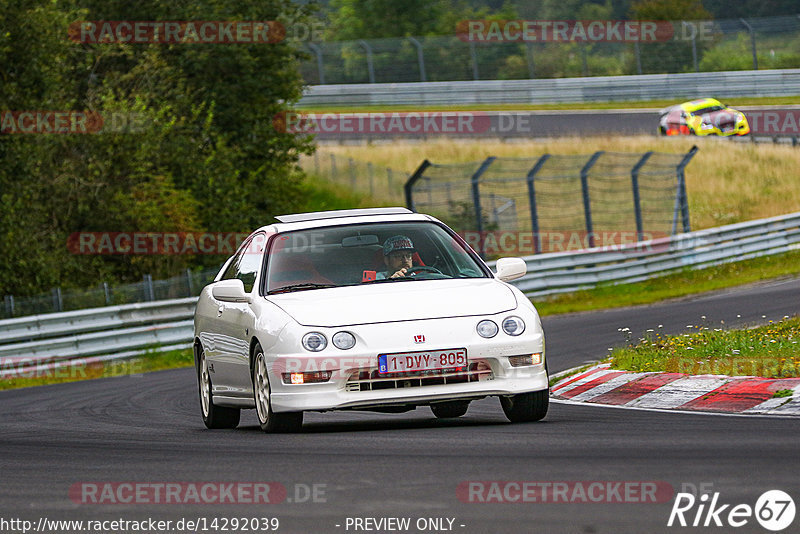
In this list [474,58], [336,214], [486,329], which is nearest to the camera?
[486,329]

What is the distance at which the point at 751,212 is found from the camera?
37.9m

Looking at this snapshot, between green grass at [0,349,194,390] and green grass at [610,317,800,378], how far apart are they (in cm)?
996

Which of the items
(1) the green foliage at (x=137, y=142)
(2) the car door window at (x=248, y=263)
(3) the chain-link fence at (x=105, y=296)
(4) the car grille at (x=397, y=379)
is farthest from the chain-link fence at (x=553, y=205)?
(4) the car grille at (x=397, y=379)

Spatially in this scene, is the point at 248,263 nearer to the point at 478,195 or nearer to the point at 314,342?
the point at 314,342

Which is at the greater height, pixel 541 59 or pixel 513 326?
pixel 541 59

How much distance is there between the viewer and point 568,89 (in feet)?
184

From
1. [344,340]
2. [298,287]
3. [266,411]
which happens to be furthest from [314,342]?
[298,287]

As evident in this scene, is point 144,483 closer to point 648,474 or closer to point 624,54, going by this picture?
point 648,474

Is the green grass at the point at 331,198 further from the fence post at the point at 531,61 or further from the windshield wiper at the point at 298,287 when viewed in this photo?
the windshield wiper at the point at 298,287

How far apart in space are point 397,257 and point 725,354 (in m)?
3.22

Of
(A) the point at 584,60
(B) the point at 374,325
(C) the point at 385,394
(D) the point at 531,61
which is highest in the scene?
(D) the point at 531,61

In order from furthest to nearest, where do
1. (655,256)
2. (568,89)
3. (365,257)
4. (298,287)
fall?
(568,89), (655,256), (365,257), (298,287)

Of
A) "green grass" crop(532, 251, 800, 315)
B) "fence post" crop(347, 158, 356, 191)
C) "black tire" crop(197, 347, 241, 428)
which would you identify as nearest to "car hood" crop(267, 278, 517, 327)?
"black tire" crop(197, 347, 241, 428)

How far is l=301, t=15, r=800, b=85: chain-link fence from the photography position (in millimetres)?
54969
